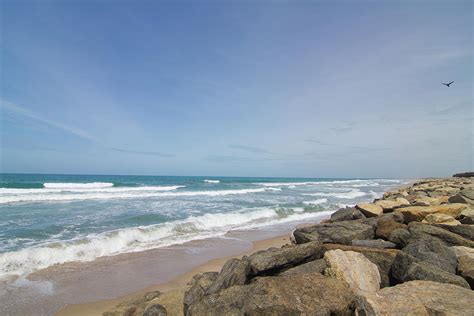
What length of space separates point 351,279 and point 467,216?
4.98 meters

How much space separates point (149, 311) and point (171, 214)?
11.2m

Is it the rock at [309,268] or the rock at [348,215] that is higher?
the rock at [348,215]

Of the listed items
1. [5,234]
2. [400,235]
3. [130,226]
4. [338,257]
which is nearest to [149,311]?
[338,257]

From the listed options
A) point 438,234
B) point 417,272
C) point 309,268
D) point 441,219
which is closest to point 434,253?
point 417,272

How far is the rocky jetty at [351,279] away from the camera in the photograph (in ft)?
10.4

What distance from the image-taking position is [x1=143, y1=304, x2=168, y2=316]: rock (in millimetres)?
4137

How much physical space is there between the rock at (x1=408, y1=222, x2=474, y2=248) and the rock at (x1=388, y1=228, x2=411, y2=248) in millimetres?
93

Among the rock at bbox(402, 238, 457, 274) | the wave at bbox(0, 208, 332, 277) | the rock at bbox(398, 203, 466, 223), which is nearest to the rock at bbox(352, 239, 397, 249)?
the rock at bbox(402, 238, 457, 274)

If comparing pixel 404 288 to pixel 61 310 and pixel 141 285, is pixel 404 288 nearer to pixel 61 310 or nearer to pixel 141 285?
pixel 141 285

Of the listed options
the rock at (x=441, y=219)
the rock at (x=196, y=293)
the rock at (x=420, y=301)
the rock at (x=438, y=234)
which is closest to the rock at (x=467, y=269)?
the rock at (x=438, y=234)

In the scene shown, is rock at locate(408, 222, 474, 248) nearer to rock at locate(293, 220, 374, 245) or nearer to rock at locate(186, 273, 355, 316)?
rock at locate(293, 220, 374, 245)

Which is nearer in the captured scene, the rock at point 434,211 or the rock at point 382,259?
the rock at point 382,259

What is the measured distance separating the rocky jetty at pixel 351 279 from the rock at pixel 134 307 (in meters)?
0.02

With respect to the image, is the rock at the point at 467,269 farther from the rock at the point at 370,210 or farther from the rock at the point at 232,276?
the rock at the point at 370,210
